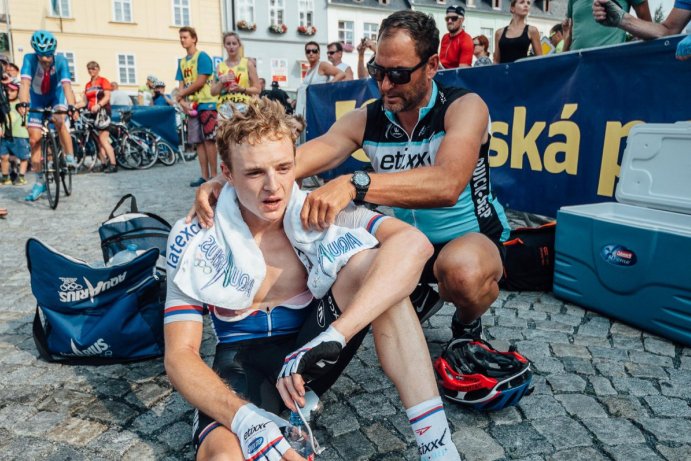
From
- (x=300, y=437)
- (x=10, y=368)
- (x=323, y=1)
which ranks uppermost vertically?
(x=323, y=1)

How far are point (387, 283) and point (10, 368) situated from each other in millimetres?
2429

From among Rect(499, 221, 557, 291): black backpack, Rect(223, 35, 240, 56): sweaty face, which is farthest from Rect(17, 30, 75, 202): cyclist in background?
Rect(499, 221, 557, 291): black backpack

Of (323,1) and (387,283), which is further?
(323,1)

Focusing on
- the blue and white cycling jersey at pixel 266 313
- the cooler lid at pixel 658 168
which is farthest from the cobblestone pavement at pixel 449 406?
the cooler lid at pixel 658 168

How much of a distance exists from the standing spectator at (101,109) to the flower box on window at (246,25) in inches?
917

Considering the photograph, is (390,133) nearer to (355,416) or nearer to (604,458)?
(355,416)

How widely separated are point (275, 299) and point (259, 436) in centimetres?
76

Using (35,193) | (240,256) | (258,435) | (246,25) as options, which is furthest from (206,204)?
(246,25)

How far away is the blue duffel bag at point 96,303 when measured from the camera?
2879 mm

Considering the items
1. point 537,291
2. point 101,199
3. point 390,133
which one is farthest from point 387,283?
point 101,199

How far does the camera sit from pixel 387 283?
6.27 feet

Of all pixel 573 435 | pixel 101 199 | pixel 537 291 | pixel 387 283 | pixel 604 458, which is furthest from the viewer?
pixel 101 199

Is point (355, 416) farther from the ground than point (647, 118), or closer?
closer

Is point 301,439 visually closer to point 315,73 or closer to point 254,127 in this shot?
point 254,127
